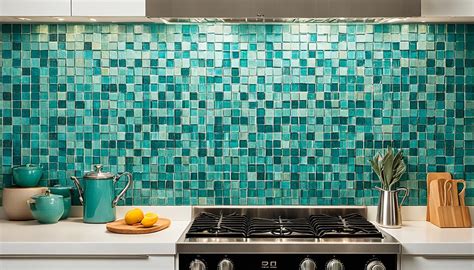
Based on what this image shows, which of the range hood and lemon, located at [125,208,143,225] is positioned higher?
the range hood

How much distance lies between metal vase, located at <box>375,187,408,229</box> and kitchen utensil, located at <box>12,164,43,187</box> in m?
1.63

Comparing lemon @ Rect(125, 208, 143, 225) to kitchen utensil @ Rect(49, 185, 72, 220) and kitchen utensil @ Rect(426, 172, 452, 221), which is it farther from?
kitchen utensil @ Rect(426, 172, 452, 221)

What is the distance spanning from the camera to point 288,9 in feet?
9.00

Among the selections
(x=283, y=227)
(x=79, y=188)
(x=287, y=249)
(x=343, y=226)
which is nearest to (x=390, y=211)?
(x=343, y=226)

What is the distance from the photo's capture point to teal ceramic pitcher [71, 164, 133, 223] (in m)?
3.05

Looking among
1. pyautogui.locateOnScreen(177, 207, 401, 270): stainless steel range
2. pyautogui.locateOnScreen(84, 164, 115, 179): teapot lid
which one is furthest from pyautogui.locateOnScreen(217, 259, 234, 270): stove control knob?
pyautogui.locateOnScreen(84, 164, 115, 179): teapot lid

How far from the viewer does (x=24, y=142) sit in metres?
3.27

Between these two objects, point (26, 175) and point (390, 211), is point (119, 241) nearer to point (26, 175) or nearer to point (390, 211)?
point (26, 175)

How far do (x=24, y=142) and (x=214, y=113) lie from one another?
0.95m

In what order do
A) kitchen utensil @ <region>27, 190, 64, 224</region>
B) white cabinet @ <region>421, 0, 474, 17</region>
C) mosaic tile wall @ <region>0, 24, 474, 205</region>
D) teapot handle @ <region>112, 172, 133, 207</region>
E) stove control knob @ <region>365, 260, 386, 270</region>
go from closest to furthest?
stove control knob @ <region>365, 260, 386, 270</region> < white cabinet @ <region>421, 0, 474, 17</region> < kitchen utensil @ <region>27, 190, 64, 224</region> < teapot handle @ <region>112, 172, 133, 207</region> < mosaic tile wall @ <region>0, 24, 474, 205</region>

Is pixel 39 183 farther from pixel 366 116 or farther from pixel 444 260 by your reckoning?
pixel 444 260

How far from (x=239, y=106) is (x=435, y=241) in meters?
1.13

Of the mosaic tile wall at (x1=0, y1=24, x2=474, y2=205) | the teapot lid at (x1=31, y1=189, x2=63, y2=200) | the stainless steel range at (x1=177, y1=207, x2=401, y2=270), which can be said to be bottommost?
the stainless steel range at (x1=177, y1=207, x2=401, y2=270)

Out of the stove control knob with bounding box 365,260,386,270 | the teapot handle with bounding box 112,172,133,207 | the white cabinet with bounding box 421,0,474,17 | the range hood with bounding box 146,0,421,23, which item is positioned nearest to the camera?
the stove control knob with bounding box 365,260,386,270
